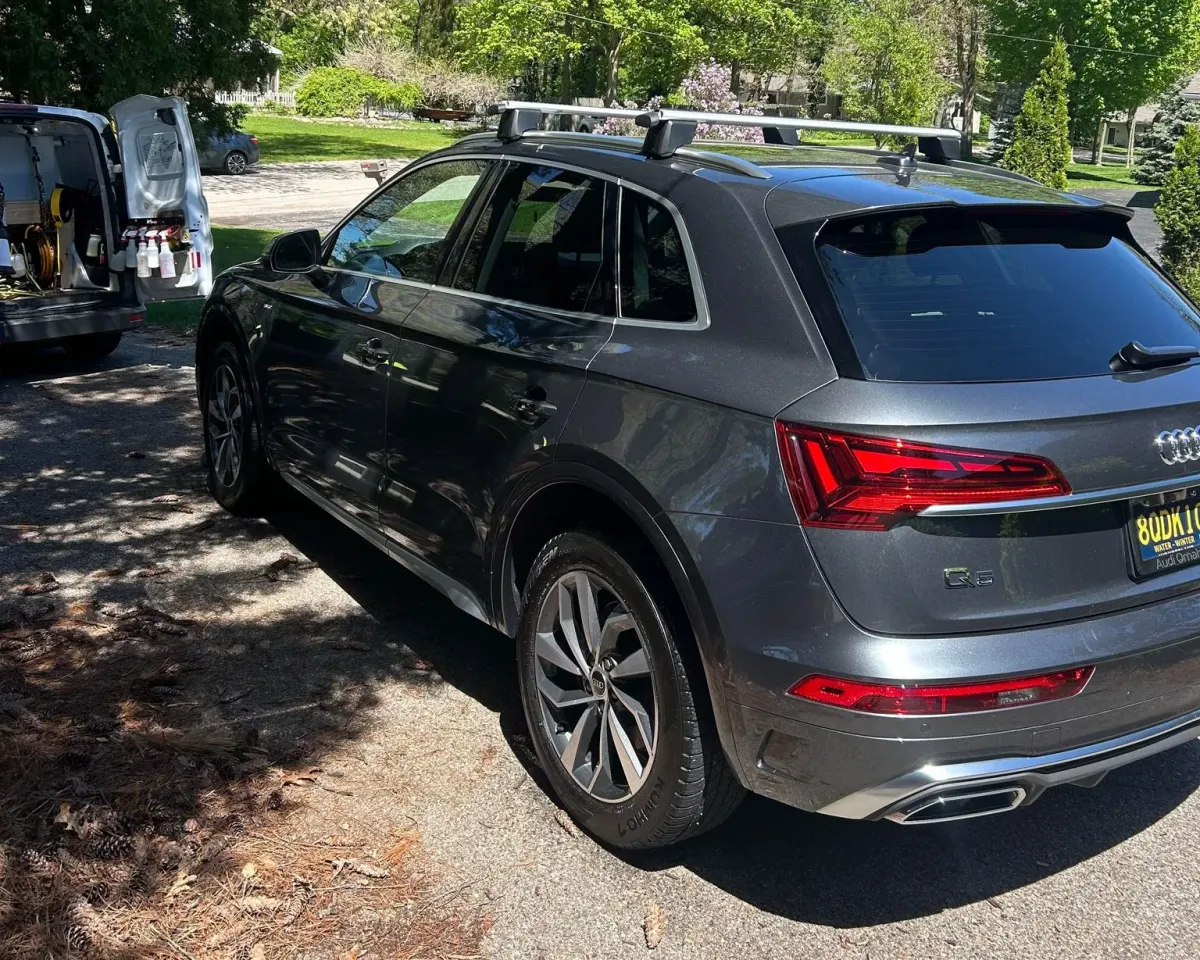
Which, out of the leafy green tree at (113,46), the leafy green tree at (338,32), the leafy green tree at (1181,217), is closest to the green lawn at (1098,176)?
the leafy green tree at (1181,217)

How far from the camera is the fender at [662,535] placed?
2.93 metres

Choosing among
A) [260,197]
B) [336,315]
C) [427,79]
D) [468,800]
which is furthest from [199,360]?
[427,79]

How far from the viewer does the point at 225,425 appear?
20.2 ft

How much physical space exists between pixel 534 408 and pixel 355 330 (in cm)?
135

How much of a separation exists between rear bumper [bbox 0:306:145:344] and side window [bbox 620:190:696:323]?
653cm

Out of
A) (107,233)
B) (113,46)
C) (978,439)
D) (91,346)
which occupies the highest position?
(113,46)

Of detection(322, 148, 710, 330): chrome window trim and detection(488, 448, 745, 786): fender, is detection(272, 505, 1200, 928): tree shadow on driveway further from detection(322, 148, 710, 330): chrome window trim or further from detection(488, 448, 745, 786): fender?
detection(322, 148, 710, 330): chrome window trim

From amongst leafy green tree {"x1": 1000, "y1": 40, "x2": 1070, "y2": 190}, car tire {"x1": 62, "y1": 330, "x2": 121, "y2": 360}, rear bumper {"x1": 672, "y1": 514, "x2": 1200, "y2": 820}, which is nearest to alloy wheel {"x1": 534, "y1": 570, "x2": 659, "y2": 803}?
rear bumper {"x1": 672, "y1": 514, "x2": 1200, "y2": 820}

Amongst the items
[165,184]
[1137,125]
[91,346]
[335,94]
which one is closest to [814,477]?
[165,184]

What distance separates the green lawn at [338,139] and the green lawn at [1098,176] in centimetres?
2175

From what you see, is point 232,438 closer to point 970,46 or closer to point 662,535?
point 662,535

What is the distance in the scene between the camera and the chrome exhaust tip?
279cm

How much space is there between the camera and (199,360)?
6336 millimetres

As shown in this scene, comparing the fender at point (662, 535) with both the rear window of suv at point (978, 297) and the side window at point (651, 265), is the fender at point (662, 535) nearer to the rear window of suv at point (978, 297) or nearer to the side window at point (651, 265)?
the side window at point (651, 265)
